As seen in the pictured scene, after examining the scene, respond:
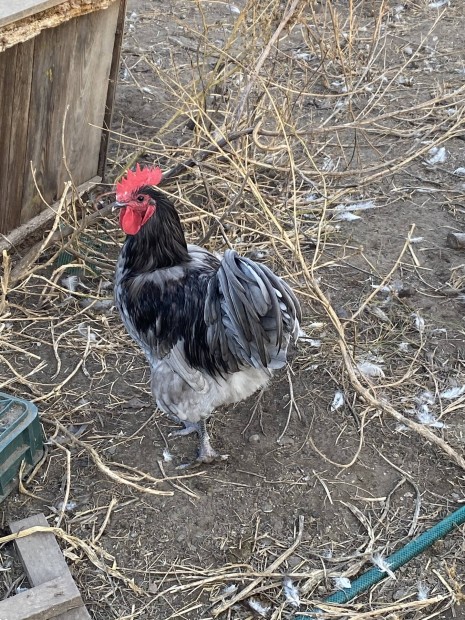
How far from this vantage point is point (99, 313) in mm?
4395

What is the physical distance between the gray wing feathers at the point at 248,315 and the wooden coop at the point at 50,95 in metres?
1.46

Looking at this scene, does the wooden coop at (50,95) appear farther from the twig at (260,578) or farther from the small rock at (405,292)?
the twig at (260,578)

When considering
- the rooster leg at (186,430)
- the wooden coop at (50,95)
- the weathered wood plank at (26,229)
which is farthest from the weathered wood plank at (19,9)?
the rooster leg at (186,430)

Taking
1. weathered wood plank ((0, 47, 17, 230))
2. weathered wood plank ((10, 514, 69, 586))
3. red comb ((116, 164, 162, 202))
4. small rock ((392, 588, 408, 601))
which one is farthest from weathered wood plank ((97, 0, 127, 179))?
small rock ((392, 588, 408, 601))

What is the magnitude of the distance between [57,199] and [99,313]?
0.97 m

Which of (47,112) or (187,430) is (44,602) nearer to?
(187,430)

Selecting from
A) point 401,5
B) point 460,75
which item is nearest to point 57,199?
point 460,75

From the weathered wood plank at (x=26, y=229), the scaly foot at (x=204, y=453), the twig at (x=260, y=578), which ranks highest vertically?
the weathered wood plank at (x=26, y=229)

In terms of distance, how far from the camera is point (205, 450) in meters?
3.56

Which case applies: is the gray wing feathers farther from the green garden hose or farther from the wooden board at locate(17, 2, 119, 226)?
the wooden board at locate(17, 2, 119, 226)

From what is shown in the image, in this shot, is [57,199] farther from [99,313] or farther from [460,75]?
[460,75]

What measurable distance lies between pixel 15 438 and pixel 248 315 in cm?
119

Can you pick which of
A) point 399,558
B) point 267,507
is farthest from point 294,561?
point 399,558

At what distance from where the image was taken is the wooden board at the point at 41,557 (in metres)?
2.97
